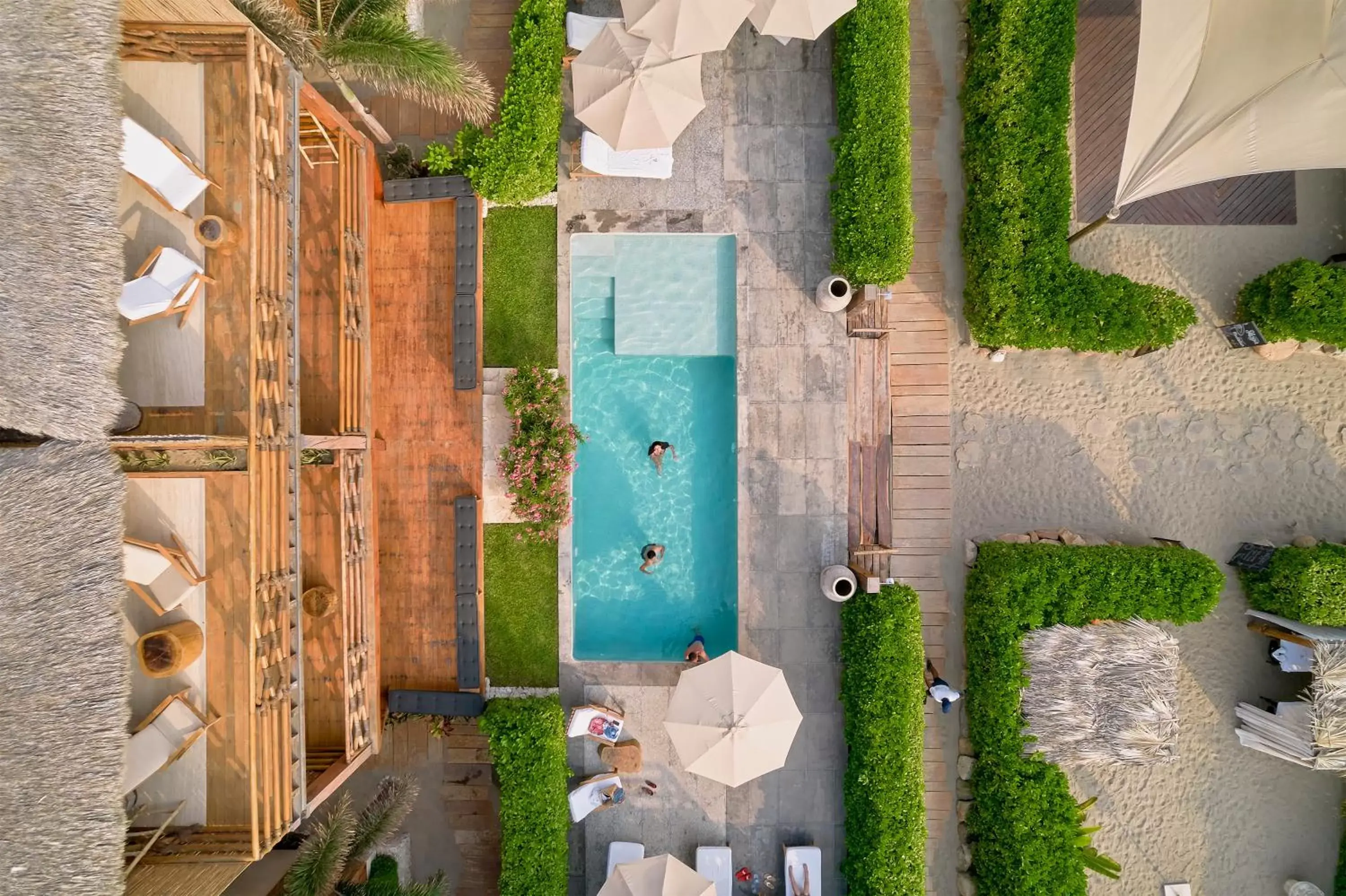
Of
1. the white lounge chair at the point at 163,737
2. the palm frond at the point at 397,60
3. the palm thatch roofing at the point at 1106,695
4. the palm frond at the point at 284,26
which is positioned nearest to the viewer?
the white lounge chair at the point at 163,737

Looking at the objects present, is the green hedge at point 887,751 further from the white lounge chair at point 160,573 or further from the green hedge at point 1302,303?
the white lounge chair at point 160,573

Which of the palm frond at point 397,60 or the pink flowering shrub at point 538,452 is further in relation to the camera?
the pink flowering shrub at point 538,452

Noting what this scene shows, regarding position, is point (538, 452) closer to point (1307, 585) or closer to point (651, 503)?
point (651, 503)

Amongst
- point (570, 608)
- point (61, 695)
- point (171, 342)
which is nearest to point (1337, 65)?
point (570, 608)

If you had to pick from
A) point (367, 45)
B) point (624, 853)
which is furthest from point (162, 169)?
point (624, 853)

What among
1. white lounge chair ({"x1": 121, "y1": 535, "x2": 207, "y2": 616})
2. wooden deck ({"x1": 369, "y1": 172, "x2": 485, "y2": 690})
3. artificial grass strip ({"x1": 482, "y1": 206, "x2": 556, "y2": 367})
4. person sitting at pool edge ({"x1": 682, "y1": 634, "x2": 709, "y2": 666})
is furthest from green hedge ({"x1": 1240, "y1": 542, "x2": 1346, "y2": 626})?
white lounge chair ({"x1": 121, "y1": 535, "x2": 207, "y2": 616})

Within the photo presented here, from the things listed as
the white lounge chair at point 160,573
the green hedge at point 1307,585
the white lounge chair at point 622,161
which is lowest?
the green hedge at point 1307,585

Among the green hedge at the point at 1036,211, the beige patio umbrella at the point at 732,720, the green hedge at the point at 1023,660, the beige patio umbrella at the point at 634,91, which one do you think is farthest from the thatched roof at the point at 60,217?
the green hedge at the point at 1023,660
